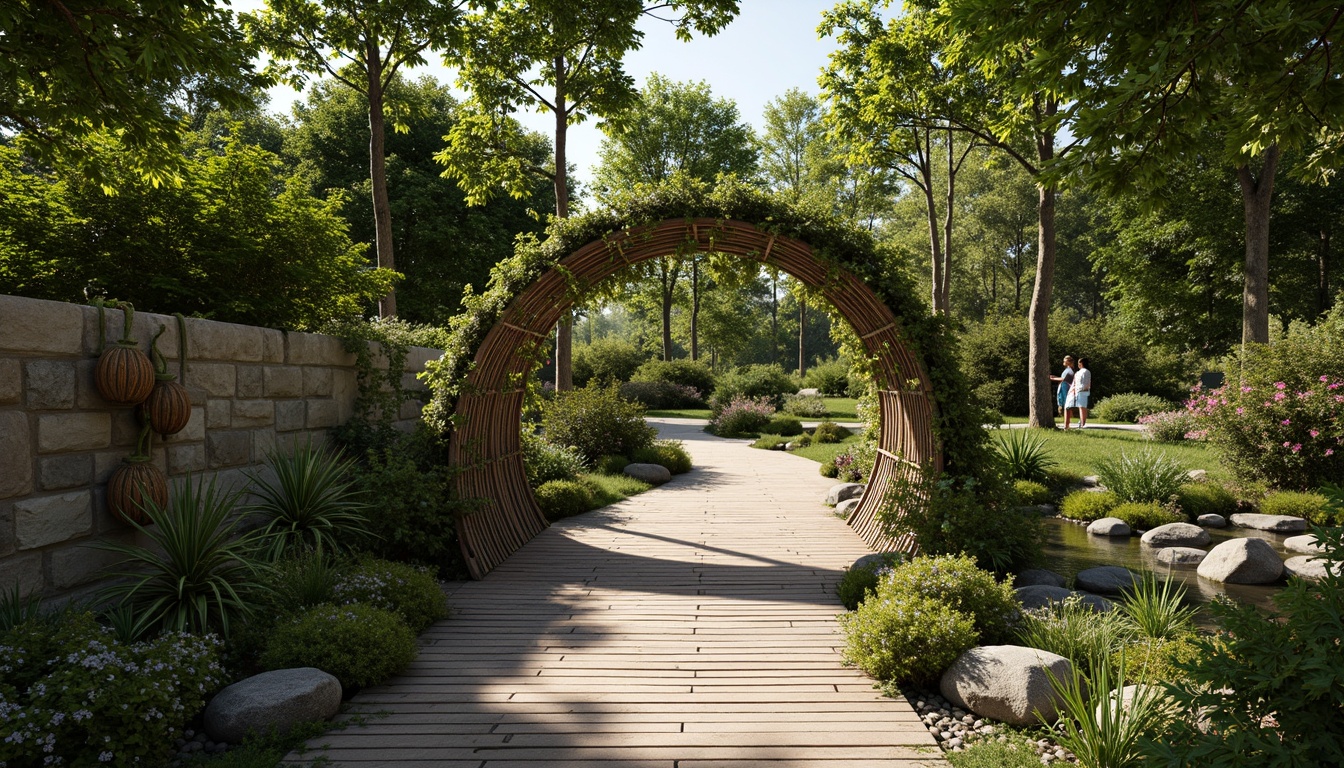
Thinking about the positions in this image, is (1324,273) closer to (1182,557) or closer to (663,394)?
(1182,557)

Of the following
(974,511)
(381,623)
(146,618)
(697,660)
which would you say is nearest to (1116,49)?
(974,511)

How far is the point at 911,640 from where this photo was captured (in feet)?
12.6

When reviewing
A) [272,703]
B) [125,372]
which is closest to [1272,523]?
[272,703]

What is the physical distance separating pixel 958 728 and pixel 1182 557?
4979 millimetres

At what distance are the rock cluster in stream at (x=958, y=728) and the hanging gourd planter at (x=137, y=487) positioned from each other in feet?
13.6

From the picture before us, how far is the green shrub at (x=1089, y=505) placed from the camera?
875 cm

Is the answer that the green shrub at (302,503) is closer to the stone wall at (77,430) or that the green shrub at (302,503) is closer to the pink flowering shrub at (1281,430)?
the stone wall at (77,430)

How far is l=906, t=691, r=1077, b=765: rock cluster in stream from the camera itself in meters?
3.16

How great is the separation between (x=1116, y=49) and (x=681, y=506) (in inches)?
260

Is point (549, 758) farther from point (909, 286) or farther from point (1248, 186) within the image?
point (1248, 186)

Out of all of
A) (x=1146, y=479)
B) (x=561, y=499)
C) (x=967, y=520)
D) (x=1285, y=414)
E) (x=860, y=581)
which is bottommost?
(x=860, y=581)

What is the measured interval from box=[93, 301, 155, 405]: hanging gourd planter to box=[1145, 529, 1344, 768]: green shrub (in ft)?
15.5

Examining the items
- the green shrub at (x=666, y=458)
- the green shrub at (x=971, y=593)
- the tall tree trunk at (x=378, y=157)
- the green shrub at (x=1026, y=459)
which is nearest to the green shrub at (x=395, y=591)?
the green shrub at (x=971, y=593)

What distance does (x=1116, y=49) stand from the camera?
385cm
